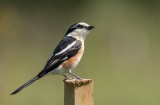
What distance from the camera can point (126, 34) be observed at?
11.9m

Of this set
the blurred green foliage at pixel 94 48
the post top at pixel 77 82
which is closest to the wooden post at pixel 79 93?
the post top at pixel 77 82

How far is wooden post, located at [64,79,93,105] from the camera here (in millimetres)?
4746

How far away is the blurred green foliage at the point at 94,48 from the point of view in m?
9.68

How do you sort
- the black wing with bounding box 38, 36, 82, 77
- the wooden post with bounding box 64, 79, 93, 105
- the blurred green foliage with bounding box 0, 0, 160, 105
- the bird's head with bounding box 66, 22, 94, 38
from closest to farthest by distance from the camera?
the wooden post with bounding box 64, 79, 93, 105 → the black wing with bounding box 38, 36, 82, 77 → the bird's head with bounding box 66, 22, 94, 38 → the blurred green foliage with bounding box 0, 0, 160, 105

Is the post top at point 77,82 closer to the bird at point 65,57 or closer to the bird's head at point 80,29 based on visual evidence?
the bird at point 65,57

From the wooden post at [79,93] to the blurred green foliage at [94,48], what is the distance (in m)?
4.12

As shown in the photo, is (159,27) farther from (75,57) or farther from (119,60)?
(75,57)

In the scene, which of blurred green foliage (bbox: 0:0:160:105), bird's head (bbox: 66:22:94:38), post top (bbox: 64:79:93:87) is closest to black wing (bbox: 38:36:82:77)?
bird's head (bbox: 66:22:94:38)

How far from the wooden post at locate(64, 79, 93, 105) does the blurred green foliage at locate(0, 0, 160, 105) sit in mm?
4116

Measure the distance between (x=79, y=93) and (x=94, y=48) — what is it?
6.47m

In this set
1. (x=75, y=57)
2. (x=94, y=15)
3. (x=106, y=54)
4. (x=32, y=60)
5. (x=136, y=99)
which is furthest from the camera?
(x=94, y=15)

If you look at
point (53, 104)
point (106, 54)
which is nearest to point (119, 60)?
point (106, 54)

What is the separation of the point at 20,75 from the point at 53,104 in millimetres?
1408

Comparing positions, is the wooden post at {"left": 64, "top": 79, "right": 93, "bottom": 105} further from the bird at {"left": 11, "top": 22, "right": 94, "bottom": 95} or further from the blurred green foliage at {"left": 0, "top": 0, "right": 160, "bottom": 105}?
the blurred green foliage at {"left": 0, "top": 0, "right": 160, "bottom": 105}
